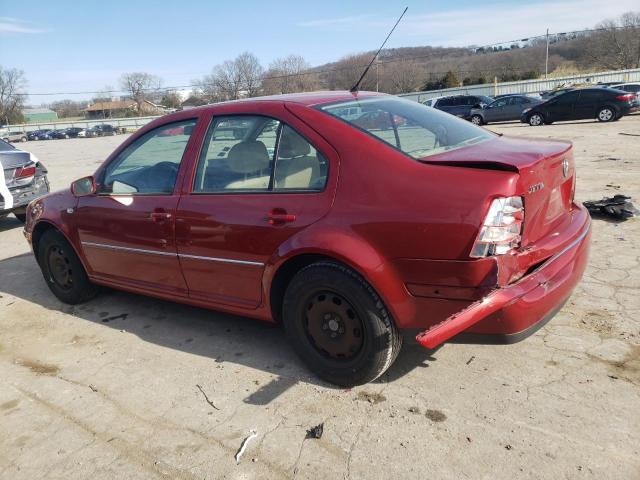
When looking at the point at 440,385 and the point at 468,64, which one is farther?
the point at 468,64

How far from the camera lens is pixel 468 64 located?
249 ft

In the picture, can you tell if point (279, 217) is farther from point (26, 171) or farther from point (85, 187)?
point (26, 171)

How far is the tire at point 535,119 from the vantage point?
20922 millimetres

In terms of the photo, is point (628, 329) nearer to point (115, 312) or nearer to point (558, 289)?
point (558, 289)

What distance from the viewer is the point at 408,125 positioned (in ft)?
10.8

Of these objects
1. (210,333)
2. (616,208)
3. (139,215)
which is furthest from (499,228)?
(616,208)

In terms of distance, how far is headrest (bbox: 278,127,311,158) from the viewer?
3029mm

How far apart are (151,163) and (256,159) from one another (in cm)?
Answer: 108

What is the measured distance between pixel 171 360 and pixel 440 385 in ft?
6.08

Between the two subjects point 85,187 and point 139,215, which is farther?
point 85,187

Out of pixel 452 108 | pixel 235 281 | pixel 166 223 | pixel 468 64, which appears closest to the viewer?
pixel 235 281

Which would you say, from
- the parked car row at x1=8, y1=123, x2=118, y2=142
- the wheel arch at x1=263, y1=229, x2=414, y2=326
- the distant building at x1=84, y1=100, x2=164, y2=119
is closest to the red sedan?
the wheel arch at x1=263, y1=229, x2=414, y2=326

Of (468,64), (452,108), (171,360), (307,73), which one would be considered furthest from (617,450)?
(468,64)

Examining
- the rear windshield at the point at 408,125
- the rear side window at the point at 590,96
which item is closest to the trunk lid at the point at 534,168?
the rear windshield at the point at 408,125
